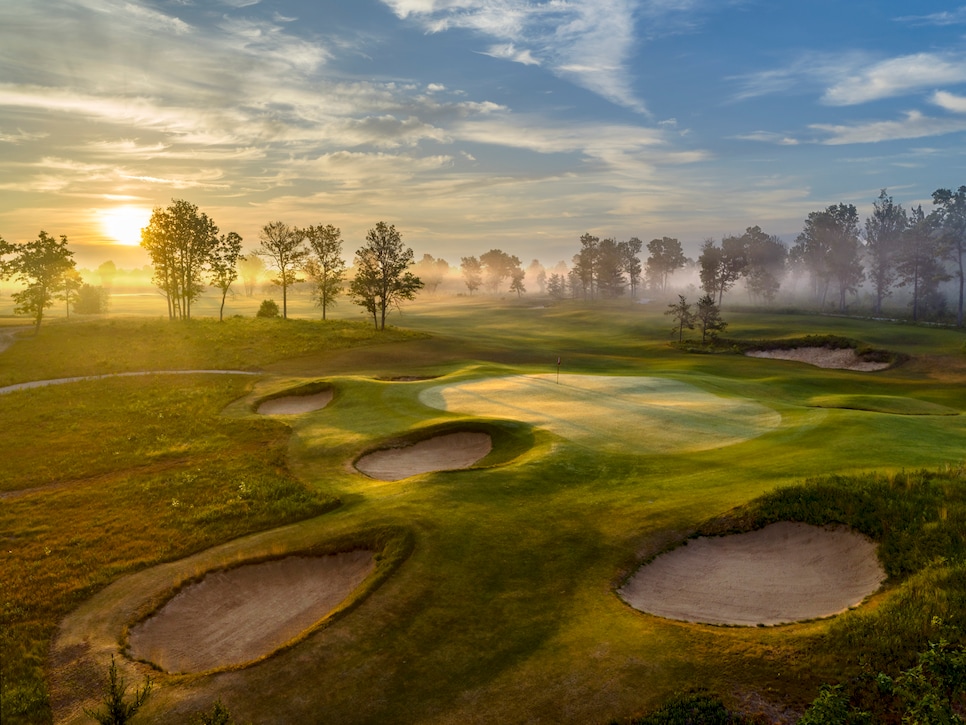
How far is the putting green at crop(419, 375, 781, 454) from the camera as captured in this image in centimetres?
2391

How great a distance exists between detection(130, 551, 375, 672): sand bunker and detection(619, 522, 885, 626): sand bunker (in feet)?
24.6

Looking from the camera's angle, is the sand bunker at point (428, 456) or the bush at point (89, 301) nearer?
the sand bunker at point (428, 456)

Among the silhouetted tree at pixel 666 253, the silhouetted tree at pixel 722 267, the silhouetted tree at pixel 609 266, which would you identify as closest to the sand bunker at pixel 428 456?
the silhouetted tree at pixel 722 267

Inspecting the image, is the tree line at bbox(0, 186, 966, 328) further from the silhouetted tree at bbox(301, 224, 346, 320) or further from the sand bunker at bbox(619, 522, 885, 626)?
the sand bunker at bbox(619, 522, 885, 626)

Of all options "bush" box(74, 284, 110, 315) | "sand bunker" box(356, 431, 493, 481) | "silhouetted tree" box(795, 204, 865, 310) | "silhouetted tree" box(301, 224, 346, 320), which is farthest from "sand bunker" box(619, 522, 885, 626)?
"bush" box(74, 284, 110, 315)

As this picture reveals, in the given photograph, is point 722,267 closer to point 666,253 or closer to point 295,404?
point 666,253

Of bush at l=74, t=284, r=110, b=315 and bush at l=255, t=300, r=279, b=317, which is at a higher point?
bush at l=74, t=284, r=110, b=315

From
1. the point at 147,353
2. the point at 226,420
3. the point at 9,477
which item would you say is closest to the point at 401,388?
→ the point at 226,420

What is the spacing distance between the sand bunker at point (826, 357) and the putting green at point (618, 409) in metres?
36.0

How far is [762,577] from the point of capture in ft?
45.2

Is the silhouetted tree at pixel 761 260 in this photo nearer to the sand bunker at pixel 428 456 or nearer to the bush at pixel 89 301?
the sand bunker at pixel 428 456

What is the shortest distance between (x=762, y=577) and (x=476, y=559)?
287 inches

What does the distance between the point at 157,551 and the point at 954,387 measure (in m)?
58.4

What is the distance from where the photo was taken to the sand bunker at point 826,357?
6116 centimetres
